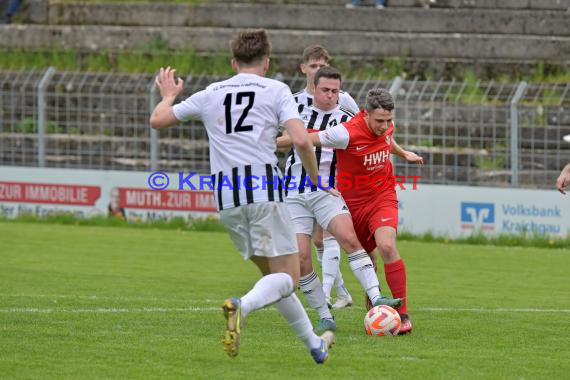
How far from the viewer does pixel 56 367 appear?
8.28 meters

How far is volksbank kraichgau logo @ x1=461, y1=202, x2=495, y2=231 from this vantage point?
19672 mm

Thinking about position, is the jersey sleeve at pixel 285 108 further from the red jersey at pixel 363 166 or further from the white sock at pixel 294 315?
the red jersey at pixel 363 166

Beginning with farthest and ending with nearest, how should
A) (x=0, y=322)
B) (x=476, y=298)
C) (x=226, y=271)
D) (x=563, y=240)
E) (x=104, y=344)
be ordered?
(x=563, y=240)
(x=226, y=271)
(x=476, y=298)
(x=0, y=322)
(x=104, y=344)

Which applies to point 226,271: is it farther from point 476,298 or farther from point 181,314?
point 181,314

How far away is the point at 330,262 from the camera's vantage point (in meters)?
12.0

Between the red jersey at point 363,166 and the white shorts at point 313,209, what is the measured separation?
110 millimetres

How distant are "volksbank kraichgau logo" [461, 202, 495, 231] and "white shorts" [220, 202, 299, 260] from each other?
1182 cm

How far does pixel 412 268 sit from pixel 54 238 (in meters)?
6.06

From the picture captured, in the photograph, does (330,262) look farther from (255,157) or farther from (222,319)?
(255,157)

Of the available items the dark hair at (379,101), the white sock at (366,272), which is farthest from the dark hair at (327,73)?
the white sock at (366,272)

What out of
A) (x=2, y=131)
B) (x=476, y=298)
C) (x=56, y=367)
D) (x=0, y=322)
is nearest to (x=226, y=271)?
(x=476, y=298)

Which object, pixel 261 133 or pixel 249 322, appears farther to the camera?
pixel 249 322

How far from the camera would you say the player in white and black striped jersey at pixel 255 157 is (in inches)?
320

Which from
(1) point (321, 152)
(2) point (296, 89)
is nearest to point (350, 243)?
(1) point (321, 152)
